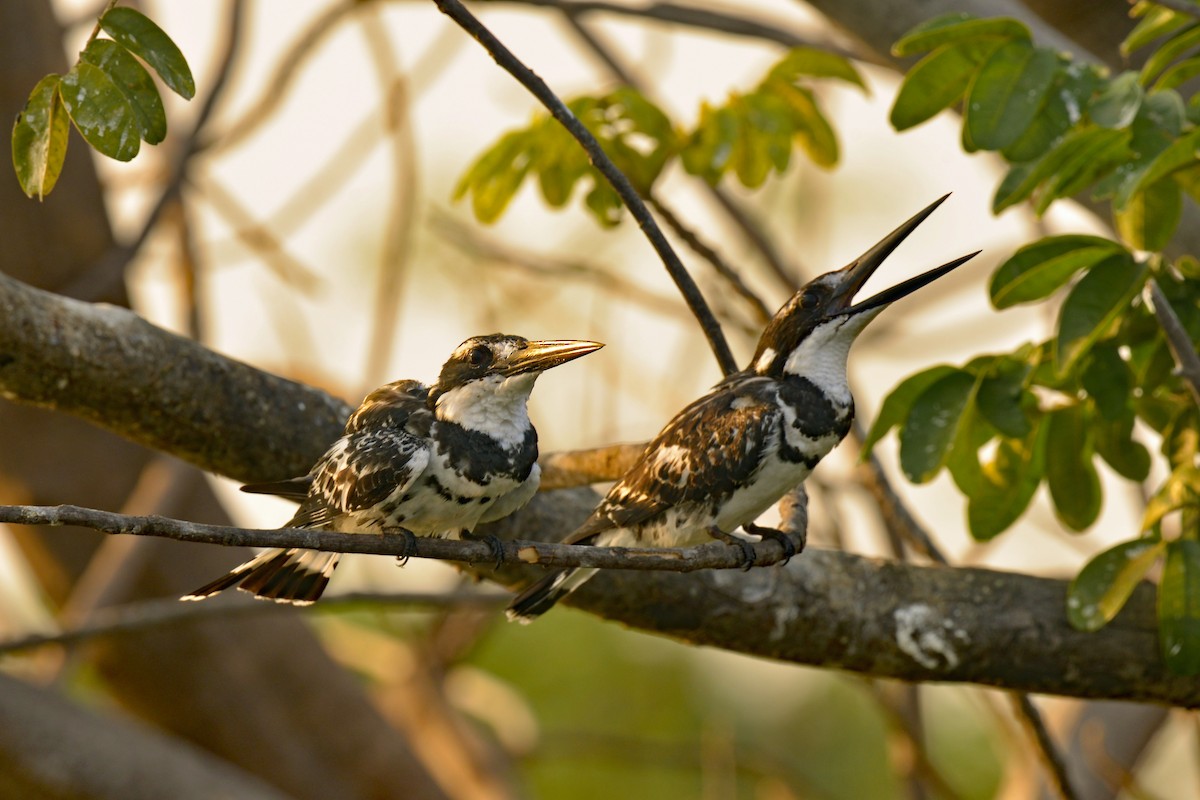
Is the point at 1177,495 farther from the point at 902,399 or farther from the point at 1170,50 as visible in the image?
the point at 1170,50

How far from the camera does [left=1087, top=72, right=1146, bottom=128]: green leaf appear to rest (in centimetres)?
299

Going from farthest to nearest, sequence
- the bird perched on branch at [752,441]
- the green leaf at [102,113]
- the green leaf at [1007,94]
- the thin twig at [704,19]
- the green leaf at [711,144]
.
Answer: the thin twig at [704,19] → the green leaf at [711,144] → the bird perched on branch at [752,441] → the green leaf at [1007,94] → the green leaf at [102,113]

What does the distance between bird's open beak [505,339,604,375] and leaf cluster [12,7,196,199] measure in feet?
2.98

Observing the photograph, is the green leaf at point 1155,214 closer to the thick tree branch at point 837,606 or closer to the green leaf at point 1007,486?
the green leaf at point 1007,486

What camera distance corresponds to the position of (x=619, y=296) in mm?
6320

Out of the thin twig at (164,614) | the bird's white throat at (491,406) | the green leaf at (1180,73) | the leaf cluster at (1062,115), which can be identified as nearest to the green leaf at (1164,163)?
the leaf cluster at (1062,115)

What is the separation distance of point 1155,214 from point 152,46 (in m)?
2.44

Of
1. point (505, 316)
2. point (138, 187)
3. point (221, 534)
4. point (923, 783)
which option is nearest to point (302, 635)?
point (505, 316)

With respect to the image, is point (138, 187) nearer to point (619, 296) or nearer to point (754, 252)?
point (619, 296)

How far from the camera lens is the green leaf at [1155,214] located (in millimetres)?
3371

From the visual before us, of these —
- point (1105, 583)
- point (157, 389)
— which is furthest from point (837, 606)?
point (157, 389)

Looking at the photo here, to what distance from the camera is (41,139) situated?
248 centimetres

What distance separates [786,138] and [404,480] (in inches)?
70.8

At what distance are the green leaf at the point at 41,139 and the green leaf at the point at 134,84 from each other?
9 centimetres
